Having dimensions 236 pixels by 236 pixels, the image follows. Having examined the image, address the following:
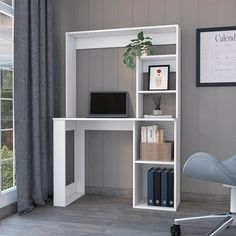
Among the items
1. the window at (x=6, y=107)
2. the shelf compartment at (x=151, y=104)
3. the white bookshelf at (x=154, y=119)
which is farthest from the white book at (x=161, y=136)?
the window at (x=6, y=107)

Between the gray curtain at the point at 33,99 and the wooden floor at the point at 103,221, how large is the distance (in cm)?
27

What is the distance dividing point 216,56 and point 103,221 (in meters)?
1.91

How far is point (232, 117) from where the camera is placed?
3338 millimetres

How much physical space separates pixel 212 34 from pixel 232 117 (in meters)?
0.84

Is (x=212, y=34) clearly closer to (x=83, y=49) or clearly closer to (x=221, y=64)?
(x=221, y=64)

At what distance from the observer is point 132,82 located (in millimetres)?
3594

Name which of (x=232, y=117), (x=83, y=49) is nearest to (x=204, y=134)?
(x=232, y=117)

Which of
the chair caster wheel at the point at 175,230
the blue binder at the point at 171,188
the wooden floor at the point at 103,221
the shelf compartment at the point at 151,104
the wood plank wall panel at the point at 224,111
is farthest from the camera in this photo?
the shelf compartment at the point at 151,104

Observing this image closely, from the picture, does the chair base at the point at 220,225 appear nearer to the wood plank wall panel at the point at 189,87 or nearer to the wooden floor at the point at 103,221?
the wooden floor at the point at 103,221

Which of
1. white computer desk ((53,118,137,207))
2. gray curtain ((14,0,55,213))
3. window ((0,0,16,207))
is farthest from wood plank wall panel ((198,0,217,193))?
window ((0,0,16,207))

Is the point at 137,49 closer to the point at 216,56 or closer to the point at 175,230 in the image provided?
the point at 216,56

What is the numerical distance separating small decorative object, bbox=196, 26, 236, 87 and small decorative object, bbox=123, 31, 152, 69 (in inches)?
21.2

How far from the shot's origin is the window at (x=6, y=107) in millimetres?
2946

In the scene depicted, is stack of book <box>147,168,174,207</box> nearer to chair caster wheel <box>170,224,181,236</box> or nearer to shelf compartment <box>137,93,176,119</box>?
shelf compartment <box>137,93,176,119</box>
